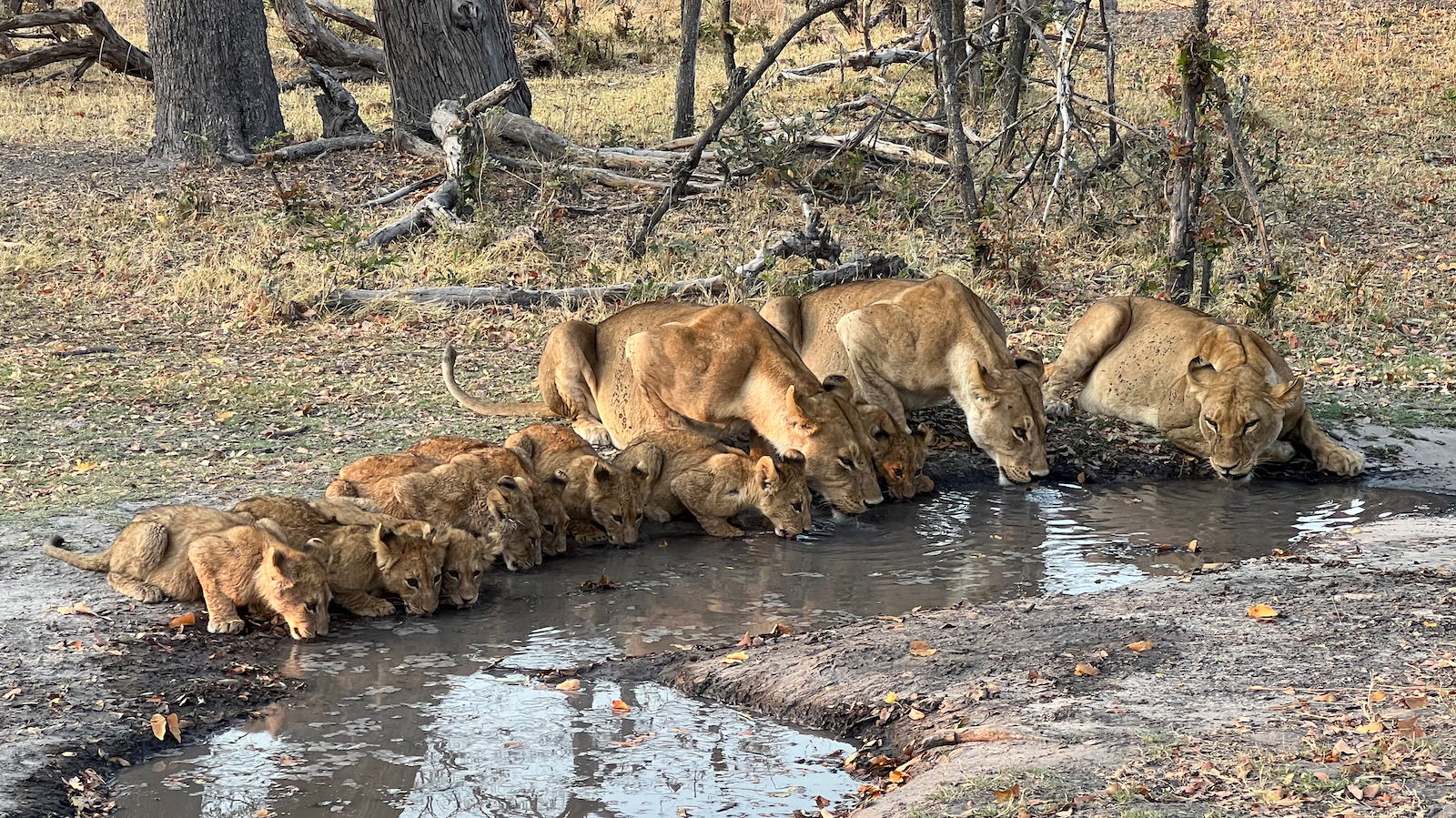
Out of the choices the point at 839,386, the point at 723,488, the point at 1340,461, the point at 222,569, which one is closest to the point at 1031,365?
the point at 839,386

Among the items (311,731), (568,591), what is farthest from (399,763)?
(568,591)

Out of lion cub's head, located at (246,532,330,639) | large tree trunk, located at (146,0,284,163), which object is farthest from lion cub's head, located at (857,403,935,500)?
large tree trunk, located at (146,0,284,163)

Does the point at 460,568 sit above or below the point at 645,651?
above

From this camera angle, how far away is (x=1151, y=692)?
511 centimetres

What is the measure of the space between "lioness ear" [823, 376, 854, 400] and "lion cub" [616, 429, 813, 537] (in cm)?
66

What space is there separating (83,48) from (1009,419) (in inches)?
675

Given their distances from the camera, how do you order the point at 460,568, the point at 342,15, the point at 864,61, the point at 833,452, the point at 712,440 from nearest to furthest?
the point at 460,568
the point at 833,452
the point at 712,440
the point at 864,61
the point at 342,15

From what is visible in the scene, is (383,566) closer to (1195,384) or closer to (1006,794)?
(1006,794)

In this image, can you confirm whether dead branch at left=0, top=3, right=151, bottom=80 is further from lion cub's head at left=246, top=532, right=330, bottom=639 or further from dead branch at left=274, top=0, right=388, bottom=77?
lion cub's head at left=246, top=532, right=330, bottom=639

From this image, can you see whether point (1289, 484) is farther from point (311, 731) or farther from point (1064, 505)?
point (311, 731)

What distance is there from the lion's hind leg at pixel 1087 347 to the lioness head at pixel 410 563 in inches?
178

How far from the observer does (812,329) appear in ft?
31.1

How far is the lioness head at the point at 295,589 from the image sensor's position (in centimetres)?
590

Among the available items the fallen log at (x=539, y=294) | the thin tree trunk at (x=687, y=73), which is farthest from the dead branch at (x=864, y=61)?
the fallen log at (x=539, y=294)
